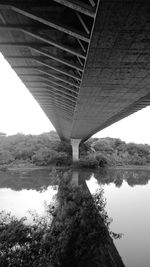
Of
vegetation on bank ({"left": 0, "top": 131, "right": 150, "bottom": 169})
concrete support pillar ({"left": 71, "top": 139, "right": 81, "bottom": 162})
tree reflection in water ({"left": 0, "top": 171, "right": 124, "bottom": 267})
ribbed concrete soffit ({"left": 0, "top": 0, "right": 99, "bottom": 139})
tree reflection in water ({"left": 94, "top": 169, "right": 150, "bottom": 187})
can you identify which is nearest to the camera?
ribbed concrete soffit ({"left": 0, "top": 0, "right": 99, "bottom": 139})

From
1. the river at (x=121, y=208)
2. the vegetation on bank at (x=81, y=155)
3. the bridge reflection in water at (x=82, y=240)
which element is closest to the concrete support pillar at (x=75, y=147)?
the vegetation on bank at (x=81, y=155)

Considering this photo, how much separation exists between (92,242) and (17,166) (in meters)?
33.0

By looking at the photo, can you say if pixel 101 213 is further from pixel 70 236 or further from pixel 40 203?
pixel 40 203

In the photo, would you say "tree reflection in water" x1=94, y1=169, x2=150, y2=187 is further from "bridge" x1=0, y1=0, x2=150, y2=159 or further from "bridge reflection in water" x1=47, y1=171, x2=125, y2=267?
"bridge" x1=0, y1=0, x2=150, y2=159

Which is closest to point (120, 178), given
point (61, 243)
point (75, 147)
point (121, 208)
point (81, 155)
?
point (75, 147)

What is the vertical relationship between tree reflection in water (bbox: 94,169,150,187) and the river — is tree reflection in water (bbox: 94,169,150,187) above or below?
above

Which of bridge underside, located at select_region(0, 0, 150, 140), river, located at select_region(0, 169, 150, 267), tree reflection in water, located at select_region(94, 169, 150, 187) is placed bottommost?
river, located at select_region(0, 169, 150, 267)

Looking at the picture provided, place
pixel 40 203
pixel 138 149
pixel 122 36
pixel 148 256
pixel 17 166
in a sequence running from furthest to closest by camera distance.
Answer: pixel 138 149, pixel 17 166, pixel 40 203, pixel 148 256, pixel 122 36

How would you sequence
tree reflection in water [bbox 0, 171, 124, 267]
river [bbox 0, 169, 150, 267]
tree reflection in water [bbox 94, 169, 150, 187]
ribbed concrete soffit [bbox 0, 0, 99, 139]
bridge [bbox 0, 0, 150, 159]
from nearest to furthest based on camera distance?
bridge [bbox 0, 0, 150, 159]
ribbed concrete soffit [bbox 0, 0, 99, 139]
tree reflection in water [bbox 0, 171, 124, 267]
river [bbox 0, 169, 150, 267]
tree reflection in water [bbox 94, 169, 150, 187]

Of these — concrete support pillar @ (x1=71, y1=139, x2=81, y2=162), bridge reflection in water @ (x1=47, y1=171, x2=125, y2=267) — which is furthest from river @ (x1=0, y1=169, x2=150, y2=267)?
concrete support pillar @ (x1=71, y1=139, x2=81, y2=162)

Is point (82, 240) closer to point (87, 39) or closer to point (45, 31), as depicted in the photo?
point (87, 39)

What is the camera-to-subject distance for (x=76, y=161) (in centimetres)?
4069

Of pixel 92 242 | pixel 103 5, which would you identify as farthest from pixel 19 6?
pixel 92 242

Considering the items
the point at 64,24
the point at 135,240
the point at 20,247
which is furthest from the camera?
the point at 135,240
